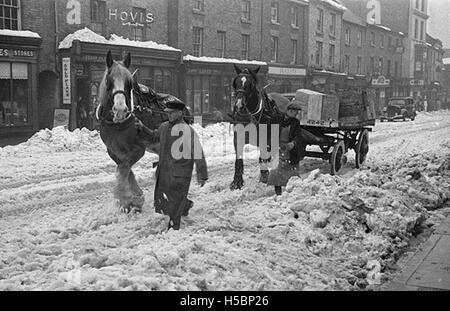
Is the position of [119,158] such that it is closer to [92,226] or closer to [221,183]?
[92,226]

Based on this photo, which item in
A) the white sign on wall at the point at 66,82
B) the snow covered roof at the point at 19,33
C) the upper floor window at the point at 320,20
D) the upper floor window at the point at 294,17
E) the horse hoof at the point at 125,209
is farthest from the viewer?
the upper floor window at the point at 320,20

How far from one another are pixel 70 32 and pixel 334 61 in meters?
27.7

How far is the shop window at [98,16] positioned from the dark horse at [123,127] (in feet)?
50.4

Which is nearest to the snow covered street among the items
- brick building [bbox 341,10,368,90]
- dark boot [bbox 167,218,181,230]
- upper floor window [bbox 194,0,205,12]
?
dark boot [bbox 167,218,181,230]

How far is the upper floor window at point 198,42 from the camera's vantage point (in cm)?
2808

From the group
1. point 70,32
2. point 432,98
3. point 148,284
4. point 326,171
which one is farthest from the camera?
point 432,98

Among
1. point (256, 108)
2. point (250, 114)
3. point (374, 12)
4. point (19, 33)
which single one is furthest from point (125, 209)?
point (374, 12)

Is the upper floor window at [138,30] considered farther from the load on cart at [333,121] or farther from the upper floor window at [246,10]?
the load on cart at [333,121]

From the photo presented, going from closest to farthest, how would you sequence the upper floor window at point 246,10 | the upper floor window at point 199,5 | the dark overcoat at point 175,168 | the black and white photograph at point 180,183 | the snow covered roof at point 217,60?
1. the black and white photograph at point 180,183
2. the dark overcoat at point 175,168
3. the snow covered roof at point 217,60
4. the upper floor window at point 199,5
5. the upper floor window at point 246,10

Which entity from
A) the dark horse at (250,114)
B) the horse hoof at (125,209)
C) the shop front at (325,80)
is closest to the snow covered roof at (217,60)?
the shop front at (325,80)

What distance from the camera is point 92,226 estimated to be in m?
7.18

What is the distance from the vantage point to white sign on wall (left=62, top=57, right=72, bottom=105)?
2067 centimetres

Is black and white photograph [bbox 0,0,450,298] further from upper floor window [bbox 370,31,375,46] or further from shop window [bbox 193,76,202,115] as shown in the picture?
upper floor window [bbox 370,31,375,46]
